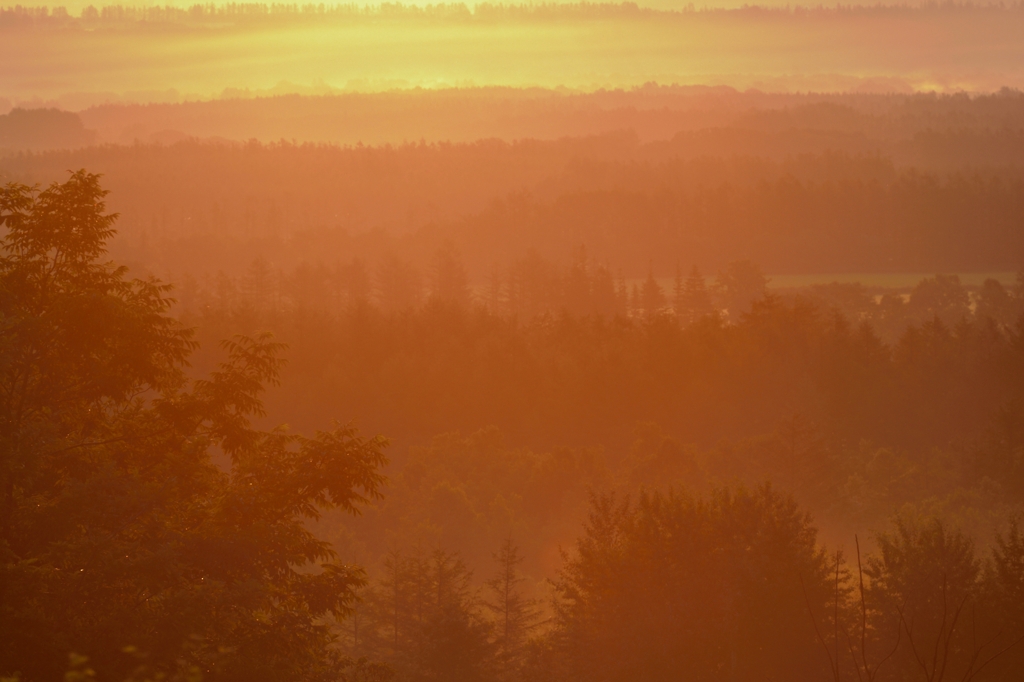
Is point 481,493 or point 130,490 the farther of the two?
point 481,493

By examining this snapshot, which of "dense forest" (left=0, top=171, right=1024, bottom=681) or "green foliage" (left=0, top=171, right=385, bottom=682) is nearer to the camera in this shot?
"green foliage" (left=0, top=171, right=385, bottom=682)

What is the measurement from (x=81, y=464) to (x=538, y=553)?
3493cm

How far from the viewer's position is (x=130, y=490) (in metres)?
11.6

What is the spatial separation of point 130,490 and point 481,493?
37.8 metres

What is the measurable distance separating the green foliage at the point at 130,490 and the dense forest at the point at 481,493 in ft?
0.15

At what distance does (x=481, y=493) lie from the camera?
48.8m

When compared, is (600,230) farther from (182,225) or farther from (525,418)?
(525,418)

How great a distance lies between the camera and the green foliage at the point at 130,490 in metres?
10.8

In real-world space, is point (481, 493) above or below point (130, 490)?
above

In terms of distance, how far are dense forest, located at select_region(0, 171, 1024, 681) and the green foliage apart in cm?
5

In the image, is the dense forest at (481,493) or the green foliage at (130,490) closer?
the green foliage at (130,490)

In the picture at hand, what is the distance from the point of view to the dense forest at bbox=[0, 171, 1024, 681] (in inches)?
447

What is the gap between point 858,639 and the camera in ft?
84.2

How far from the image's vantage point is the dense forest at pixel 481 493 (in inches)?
447
